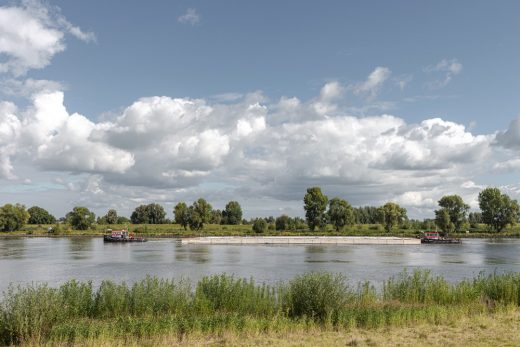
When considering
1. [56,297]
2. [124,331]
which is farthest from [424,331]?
[56,297]

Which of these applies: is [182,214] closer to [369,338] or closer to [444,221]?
[444,221]

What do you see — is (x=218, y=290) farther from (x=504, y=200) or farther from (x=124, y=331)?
(x=504, y=200)

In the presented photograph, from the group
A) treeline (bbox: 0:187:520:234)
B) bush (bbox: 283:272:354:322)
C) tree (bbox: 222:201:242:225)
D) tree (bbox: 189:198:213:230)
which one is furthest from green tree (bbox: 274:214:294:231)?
bush (bbox: 283:272:354:322)

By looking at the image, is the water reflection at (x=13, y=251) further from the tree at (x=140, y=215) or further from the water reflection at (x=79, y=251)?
the tree at (x=140, y=215)

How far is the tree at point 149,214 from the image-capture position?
618ft

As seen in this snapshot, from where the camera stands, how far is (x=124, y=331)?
15648 mm

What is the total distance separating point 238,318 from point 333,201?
115888mm

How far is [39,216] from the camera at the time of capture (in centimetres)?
18862

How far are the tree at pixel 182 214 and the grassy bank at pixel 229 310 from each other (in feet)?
387

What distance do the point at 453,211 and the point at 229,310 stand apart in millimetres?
122467

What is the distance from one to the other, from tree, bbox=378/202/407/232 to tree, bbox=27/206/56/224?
134m

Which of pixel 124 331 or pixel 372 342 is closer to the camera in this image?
pixel 372 342

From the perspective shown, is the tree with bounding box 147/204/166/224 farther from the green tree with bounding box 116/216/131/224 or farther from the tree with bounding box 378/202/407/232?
the tree with bounding box 378/202/407/232

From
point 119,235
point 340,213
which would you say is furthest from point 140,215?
point 340,213
